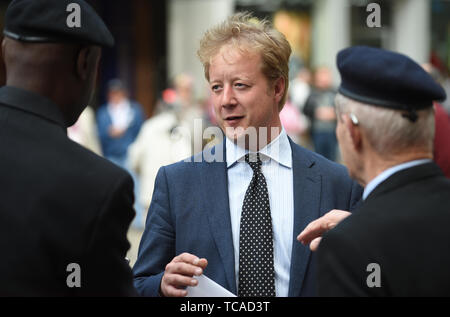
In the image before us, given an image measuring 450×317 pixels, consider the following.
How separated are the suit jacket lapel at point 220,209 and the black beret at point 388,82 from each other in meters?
0.84

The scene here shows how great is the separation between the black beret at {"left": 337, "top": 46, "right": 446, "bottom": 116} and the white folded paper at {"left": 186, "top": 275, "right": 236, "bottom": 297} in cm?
88

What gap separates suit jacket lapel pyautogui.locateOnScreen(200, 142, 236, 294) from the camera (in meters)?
2.94

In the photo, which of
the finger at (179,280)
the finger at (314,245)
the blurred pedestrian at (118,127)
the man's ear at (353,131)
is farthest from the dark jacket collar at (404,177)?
the blurred pedestrian at (118,127)

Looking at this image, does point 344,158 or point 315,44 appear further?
point 315,44

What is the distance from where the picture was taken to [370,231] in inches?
86.0

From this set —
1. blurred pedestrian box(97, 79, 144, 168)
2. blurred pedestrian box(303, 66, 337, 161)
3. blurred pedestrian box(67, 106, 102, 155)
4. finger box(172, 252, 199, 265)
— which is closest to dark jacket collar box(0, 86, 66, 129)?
finger box(172, 252, 199, 265)

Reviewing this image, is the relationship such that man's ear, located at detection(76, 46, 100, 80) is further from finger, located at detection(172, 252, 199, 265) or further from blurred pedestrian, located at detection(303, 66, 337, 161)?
blurred pedestrian, located at detection(303, 66, 337, 161)

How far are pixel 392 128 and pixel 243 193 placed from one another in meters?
0.97

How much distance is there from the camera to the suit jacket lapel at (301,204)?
2920 mm
